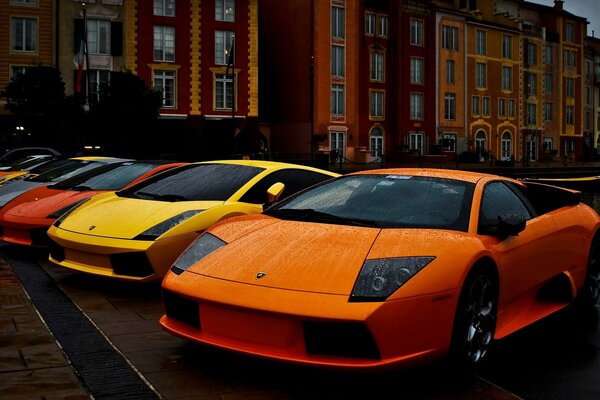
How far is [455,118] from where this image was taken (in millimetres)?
57250

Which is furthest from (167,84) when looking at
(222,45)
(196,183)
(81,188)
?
(196,183)

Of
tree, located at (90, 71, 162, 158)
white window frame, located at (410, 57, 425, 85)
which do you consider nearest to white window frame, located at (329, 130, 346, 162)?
white window frame, located at (410, 57, 425, 85)

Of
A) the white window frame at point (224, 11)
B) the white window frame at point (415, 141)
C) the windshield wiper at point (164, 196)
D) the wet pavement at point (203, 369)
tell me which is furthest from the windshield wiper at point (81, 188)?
the white window frame at point (415, 141)

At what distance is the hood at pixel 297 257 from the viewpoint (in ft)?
13.3

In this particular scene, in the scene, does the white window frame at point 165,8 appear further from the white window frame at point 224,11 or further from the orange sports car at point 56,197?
the orange sports car at point 56,197

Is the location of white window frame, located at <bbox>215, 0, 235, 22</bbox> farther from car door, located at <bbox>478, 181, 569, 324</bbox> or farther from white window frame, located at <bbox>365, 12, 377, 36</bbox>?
car door, located at <bbox>478, 181, 569, 324</bbox>

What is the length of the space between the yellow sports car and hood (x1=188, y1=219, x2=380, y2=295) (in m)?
1.90

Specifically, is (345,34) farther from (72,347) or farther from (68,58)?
(72,347)

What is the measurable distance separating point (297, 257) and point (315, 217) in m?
0.74

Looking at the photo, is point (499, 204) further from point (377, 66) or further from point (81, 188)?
point (377, 66)

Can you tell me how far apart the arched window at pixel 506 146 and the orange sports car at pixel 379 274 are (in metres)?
59.2

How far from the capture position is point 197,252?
4.76 meters

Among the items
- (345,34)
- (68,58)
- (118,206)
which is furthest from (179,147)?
(118,206)

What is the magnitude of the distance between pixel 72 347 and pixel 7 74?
39.3 m
